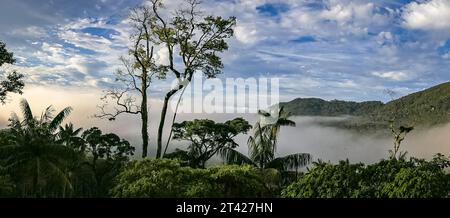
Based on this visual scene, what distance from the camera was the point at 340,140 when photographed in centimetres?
17300

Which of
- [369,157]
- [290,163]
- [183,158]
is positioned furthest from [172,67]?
[369,157]

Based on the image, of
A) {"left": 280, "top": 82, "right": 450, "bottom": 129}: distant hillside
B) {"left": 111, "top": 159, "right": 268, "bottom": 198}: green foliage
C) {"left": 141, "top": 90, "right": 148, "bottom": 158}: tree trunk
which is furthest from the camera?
{"left": 280, "top": 82, "right": 450, "bottom": 129}: distant hillside

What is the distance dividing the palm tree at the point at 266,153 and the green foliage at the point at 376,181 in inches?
533

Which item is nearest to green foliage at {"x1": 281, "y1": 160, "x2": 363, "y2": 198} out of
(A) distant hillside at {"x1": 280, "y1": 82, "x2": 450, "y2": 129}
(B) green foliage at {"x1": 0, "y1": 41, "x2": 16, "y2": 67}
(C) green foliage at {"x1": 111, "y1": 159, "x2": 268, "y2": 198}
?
(C) green foliage at {"x1": 111, "y1": 159, "x2": 268, "y2": 198}

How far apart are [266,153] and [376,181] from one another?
16.1 m

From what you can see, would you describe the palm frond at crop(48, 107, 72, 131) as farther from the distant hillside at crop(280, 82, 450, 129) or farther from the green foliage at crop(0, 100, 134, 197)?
the distant hillside at crop(280, 82, 450, 129)

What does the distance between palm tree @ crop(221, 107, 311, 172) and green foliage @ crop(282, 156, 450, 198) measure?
1354 centimetres

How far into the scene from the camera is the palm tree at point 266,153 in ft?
124

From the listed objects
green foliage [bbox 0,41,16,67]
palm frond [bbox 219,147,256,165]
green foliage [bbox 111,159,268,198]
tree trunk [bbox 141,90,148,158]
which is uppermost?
green foliage [bbox 0,41,16,67]

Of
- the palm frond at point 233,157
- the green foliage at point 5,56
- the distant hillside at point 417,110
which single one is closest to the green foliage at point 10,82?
the green foliage at point 5,56

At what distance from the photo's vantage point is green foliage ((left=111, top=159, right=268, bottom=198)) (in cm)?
2727

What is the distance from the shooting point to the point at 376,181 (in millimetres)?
22344
